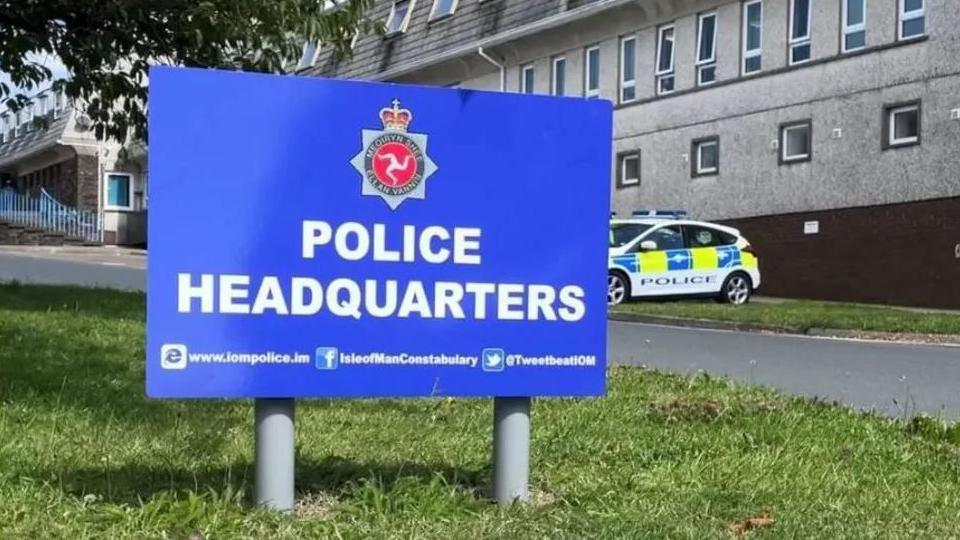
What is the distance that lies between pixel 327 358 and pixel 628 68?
25.0 meters

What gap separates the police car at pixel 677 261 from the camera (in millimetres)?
19781

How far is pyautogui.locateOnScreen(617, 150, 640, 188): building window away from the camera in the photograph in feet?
91.1

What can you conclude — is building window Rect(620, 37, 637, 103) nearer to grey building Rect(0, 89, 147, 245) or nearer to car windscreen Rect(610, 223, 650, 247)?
car windscreen Rect(610, 223, 650, 247)

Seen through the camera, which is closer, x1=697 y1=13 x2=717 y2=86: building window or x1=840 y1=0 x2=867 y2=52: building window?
x1=840 y1=0 x2=867 y2=52: building window

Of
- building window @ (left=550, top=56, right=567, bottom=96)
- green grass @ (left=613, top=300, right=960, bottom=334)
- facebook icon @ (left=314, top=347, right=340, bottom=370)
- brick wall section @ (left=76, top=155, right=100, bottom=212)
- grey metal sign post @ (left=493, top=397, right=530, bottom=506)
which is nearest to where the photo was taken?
facebook icon @ (left=314, top=347, right=340, bottom=370)

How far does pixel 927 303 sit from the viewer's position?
21.2 metres

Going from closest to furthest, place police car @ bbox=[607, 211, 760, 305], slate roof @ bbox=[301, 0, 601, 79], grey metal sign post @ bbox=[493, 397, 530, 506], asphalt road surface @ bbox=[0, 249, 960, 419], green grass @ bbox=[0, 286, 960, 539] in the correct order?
green grass @ bbox=[0, 286, 960, 539] → grey metal sign post @ bbox=[493, 397, 530, 506] → asphalt road surface @ bbox=[0, 249, 960, 419] → police car @ bbox=[607, 211, 760, 305] → slate roof @ bbox=[301, 0, 601, 79]

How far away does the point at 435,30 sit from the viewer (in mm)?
33938

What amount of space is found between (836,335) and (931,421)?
9.47 m

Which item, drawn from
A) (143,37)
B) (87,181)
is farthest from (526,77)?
(87,181)

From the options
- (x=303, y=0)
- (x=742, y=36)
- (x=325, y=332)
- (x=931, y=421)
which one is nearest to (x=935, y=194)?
(x=742, y=36)

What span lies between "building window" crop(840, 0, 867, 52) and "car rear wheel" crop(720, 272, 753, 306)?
5.22 meters

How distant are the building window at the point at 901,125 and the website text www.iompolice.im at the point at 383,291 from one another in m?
19.0

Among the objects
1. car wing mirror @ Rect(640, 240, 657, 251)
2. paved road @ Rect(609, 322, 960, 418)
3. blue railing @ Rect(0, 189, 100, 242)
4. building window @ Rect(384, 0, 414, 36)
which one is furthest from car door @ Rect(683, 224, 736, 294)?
blue railing @ Rect(0, 189, 100, 242)
